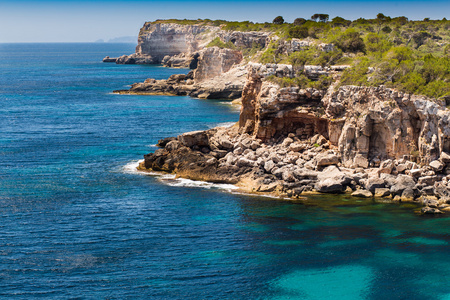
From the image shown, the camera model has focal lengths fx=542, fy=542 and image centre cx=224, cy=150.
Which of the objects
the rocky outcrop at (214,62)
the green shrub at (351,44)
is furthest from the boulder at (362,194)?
the rocky outcrop at (214,62)

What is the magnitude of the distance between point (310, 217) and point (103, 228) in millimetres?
18245

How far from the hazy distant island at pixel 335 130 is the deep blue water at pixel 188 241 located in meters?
3.25

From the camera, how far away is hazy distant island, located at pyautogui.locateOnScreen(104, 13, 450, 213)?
5314cm

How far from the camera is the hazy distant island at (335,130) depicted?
174 ft

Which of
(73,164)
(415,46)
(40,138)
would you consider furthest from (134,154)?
(415,46)

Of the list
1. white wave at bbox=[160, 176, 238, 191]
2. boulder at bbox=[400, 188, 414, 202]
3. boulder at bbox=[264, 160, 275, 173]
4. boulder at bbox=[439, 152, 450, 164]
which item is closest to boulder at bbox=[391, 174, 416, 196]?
boulder at bbox=[400, 188, 414, 202]

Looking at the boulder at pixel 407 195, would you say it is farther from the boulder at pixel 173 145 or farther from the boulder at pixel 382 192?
the boulder at pixel 173 145

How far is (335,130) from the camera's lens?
59.9 m

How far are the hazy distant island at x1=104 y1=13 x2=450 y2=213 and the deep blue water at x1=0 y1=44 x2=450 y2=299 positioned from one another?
3248 mm

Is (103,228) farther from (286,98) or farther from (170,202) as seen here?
(286,98)

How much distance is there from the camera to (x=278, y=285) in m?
37.2

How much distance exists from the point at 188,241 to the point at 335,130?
2411cm

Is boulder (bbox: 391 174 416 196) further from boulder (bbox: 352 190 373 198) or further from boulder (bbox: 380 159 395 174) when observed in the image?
boulder (bbox: 352 190 373 198)

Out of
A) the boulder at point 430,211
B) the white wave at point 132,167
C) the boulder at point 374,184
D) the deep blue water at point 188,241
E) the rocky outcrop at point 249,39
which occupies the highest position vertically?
the rocky outcrop at point 249,39
